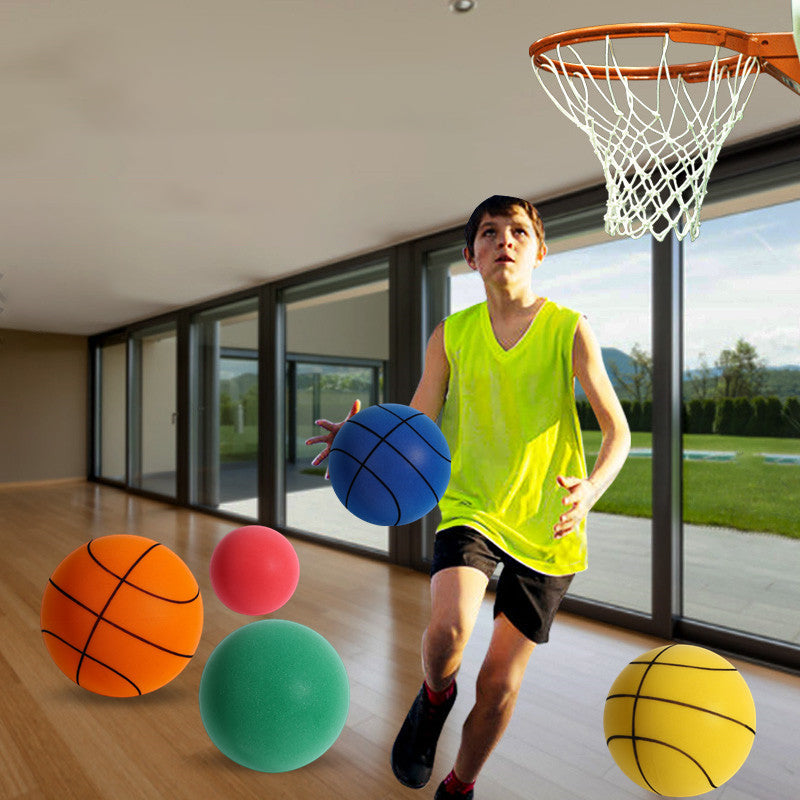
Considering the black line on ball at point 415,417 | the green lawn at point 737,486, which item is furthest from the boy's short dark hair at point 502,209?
the green lawn at point 737,486

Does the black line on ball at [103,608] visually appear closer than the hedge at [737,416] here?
Yes

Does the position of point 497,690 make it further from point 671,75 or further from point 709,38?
point 671,75

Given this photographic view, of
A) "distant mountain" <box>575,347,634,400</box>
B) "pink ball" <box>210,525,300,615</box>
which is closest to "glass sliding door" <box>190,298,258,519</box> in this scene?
"pink ball" <box>210,525,300,615</box>

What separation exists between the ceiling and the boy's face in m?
0.76

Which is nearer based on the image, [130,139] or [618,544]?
[130,139]

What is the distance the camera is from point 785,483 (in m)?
2.82

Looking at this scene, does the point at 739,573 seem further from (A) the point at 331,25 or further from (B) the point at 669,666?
(A) the point at 331,25

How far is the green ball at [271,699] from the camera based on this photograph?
5.45ft

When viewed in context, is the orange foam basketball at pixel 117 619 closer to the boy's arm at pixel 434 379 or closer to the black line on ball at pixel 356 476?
the black line on ball at pixel 356 476

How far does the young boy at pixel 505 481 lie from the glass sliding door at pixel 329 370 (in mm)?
2927

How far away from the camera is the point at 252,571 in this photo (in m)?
2.85

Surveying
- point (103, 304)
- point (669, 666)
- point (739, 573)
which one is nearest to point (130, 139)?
point (669, 666)

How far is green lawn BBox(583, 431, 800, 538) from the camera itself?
111 inches

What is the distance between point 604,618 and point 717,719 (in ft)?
5.84
